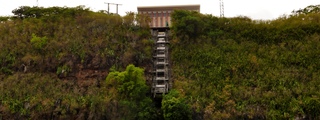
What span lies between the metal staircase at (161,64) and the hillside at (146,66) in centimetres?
58

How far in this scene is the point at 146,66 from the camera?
65.2 ft

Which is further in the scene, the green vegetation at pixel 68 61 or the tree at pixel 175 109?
the green vegetation at pixel 68 61

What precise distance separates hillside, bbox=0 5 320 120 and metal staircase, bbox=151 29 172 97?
22.9 inches

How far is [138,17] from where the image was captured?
74.0 ft

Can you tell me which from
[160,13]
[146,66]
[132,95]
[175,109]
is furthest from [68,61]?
[160,13]

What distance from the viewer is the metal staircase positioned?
Result: 1839cm

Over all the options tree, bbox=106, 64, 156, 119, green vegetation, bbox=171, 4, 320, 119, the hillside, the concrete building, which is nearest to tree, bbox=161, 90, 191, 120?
the hillside

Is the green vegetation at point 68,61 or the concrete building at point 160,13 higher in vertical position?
the concrete building at point 160,13

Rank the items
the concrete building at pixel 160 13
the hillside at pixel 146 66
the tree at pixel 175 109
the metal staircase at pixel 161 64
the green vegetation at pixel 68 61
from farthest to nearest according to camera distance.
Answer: the concrete building at pixel 160 13 → the metal staircase at pixel 161 64 → the green vegetation at pixel 68 61 → the hillside at pixel 146 66 → the tree at pixel 175 109

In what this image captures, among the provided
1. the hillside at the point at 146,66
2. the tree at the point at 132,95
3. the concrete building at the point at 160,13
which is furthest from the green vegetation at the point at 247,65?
the concrete building at the point at 160,13

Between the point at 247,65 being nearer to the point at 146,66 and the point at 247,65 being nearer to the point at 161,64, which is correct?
the point at 161,64

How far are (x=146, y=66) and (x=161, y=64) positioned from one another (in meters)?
1.13

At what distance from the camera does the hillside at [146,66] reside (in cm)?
1590

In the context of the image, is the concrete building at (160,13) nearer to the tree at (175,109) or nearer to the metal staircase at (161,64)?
the metal staircase at (161,64)
